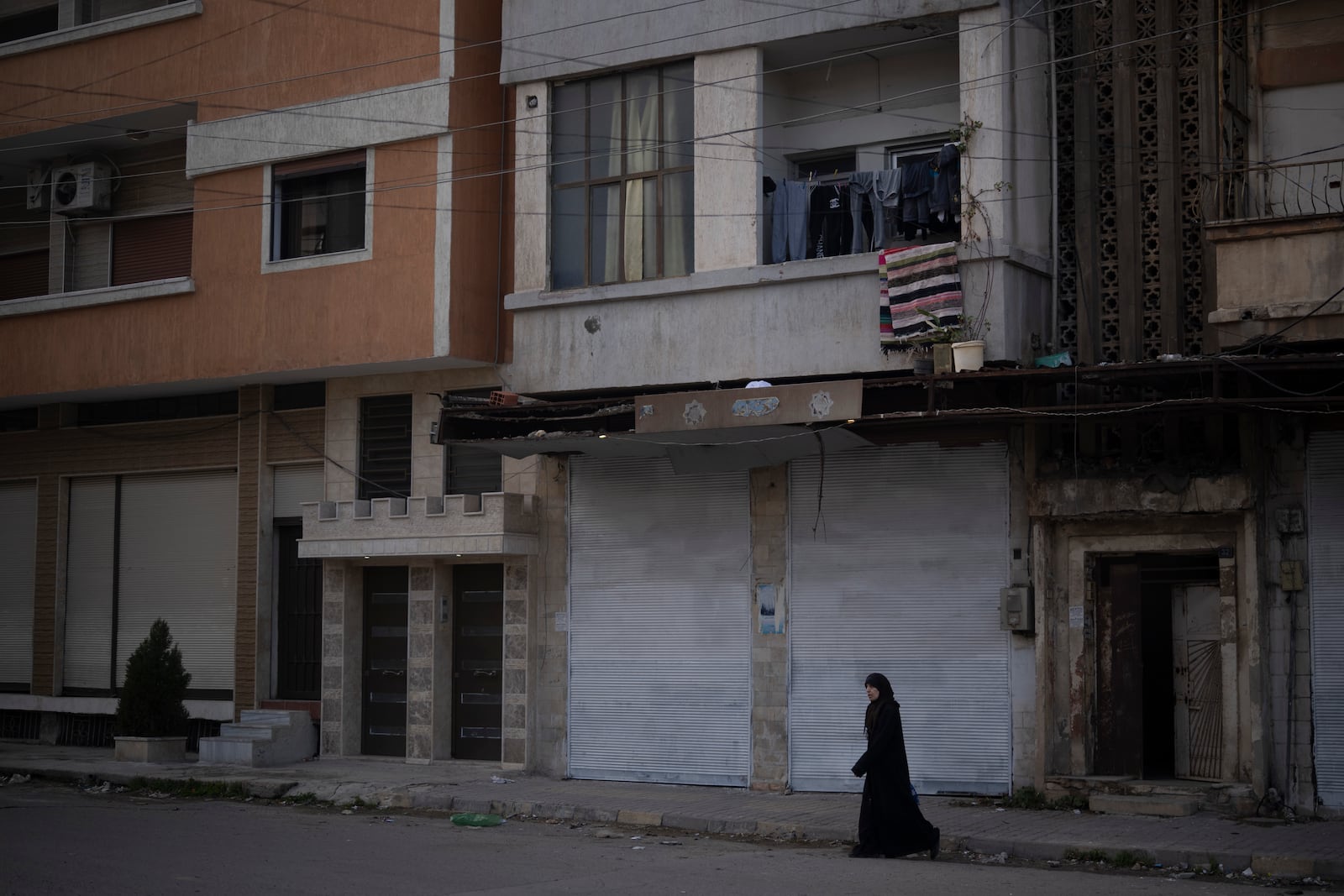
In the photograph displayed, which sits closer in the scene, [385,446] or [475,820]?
[475,820]

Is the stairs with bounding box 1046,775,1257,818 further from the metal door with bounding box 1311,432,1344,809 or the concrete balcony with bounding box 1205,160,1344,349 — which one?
the concrete balcony with bounding box 1205,160,1344,349

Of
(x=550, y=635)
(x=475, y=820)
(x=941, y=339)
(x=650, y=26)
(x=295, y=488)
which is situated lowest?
(x=475, y=820)

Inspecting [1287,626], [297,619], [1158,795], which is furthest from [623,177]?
[1158,795]

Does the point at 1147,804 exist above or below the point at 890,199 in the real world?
below

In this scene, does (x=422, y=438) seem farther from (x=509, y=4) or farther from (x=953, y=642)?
(x=953, y=642)

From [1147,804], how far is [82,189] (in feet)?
53.8

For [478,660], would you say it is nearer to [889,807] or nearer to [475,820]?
[475,820]

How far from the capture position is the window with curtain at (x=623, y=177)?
57.6 feet

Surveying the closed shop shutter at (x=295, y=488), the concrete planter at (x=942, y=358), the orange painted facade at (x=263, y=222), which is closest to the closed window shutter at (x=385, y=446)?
the closed shop shutter at (x=295, y=488)

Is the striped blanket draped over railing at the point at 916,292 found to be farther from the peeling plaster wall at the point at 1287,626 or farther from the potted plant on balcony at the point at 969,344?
the peeling plaster wall at the point at 1287,626

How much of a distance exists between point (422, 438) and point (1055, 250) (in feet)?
26.7

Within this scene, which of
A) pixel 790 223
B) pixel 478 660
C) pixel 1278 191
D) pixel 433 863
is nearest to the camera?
pixel 433 863

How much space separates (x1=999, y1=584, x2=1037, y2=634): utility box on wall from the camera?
51.1 feet

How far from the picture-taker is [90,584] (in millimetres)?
22688
